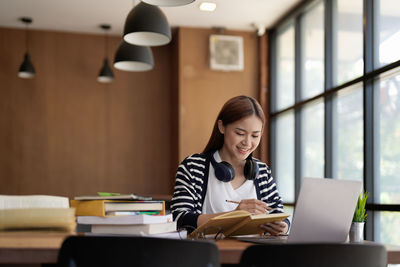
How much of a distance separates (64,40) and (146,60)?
275 cm

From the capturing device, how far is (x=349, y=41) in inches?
181

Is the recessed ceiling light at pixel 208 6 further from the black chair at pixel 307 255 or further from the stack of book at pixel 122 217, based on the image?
the black chair at pixel 307 255

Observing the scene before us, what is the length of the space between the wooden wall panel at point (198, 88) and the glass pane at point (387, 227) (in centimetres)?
269

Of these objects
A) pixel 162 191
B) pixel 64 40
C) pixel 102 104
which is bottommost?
pixel 162 191

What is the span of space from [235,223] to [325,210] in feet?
0.97

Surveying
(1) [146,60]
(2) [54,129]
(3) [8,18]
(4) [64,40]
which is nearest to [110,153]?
(2) [54,129]

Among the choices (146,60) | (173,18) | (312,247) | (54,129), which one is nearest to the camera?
(312,247)

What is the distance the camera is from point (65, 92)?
665cm

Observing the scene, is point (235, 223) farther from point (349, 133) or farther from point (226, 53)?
point (226, 53)

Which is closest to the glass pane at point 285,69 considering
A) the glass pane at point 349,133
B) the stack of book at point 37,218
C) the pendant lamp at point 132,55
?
the glass pane at point 349,133

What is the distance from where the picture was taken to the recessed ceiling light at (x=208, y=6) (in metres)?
5.49

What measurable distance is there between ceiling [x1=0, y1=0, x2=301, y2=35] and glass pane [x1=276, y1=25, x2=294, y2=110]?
0.25m

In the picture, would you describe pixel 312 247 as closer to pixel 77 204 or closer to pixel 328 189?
pixel 328 189

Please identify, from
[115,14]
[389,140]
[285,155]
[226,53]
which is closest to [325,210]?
[389,140]
